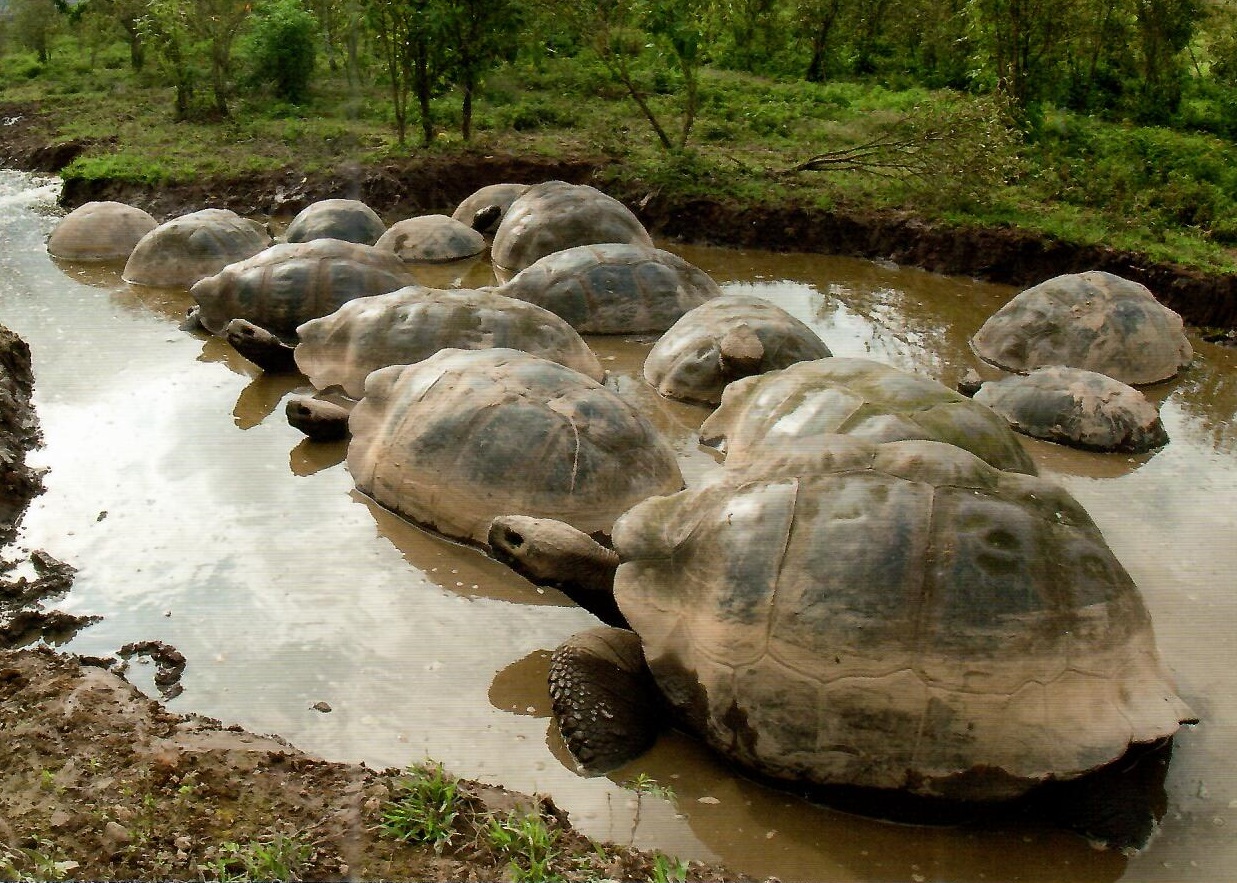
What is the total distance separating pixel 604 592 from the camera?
4.07m

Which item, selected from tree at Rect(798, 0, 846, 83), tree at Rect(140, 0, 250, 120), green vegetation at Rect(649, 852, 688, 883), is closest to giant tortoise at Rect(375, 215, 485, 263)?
tree at Rect(140, 0, 250, 120)

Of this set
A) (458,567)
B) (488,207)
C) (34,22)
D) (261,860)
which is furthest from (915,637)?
(34,22)

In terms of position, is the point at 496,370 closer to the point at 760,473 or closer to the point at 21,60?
the point at 760,473

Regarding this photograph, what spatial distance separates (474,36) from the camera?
13.2 meters

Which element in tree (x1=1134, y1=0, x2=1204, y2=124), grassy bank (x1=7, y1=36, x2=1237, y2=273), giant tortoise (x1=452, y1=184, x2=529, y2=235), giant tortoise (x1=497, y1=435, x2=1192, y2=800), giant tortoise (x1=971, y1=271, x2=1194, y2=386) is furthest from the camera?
tree (x1=1134, y1=0, x2=1204, y2=124)

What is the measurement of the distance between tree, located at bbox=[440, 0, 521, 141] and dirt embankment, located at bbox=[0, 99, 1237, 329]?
104 cm

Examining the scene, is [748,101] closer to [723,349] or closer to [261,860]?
[723,349]

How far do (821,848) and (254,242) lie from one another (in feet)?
26.1

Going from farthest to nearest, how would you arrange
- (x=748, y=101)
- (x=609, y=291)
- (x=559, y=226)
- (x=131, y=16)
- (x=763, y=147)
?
(x=131, y=16) < (x=748, y=101) < (x=763, y=147) < (x=559, y=226) < (x=609, y=291)

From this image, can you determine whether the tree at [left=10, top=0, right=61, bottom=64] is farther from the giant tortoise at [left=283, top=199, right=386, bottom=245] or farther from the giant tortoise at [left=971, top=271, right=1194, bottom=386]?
the giant tortoise at [left=971, top=271, right=1194, bottom=386]

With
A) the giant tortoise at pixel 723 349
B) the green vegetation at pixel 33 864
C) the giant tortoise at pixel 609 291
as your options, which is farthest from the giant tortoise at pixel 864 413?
the green vegetation at pixel 33 864

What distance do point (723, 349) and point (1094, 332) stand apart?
2.82 m

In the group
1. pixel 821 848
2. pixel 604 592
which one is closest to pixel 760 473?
pixel 604 592

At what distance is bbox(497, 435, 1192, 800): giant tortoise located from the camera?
3371 millimetres
